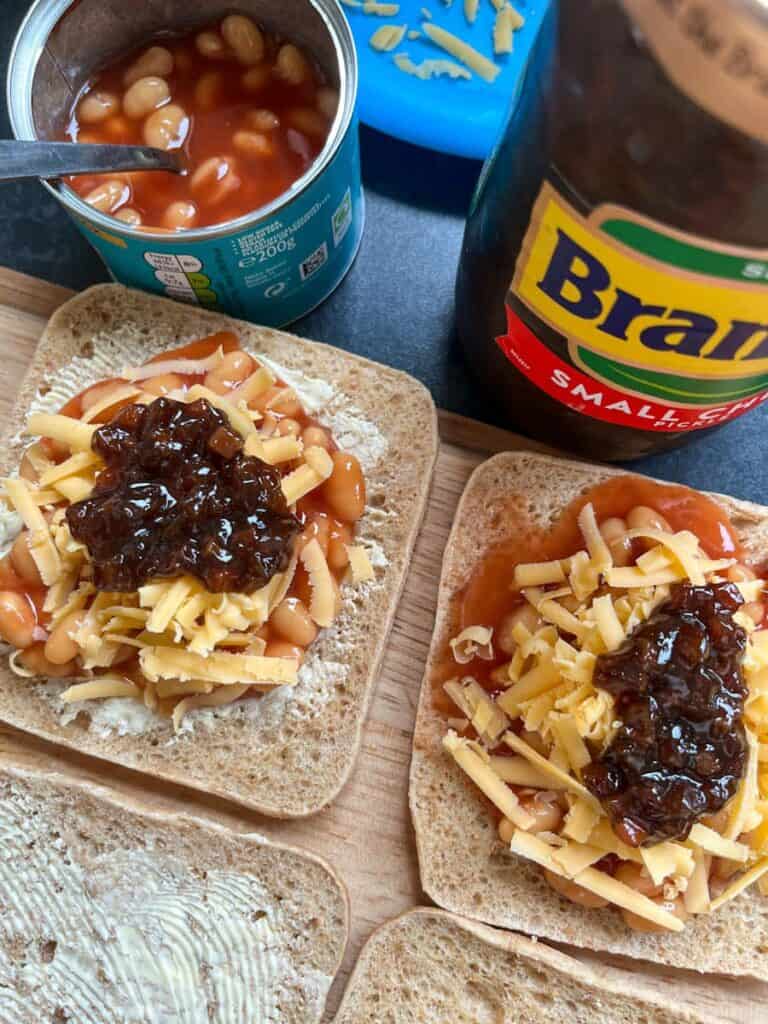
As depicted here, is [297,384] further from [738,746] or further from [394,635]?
[738,746]

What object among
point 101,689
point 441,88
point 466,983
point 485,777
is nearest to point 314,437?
point 101,689

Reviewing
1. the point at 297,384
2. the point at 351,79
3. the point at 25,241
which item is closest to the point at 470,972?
the point at 297,384

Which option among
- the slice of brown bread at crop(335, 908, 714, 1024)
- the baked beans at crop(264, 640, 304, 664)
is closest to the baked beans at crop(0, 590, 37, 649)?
the baked beans at crop(264, 640, 304, 664)

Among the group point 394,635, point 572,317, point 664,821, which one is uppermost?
point 572,317

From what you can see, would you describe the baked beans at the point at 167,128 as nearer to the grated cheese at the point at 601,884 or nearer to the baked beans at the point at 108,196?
the baked beans at the point at 108,196

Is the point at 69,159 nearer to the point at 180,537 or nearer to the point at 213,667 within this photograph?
the point at 180,537

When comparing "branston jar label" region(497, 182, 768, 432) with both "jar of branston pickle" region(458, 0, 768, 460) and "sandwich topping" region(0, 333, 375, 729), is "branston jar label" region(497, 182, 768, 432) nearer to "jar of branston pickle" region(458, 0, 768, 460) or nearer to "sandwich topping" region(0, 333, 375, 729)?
"jar of branston pickle" region(458, 0, 768, 460)

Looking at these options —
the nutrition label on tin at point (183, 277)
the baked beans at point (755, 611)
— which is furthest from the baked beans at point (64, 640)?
the baked beans at point (755, 611)
